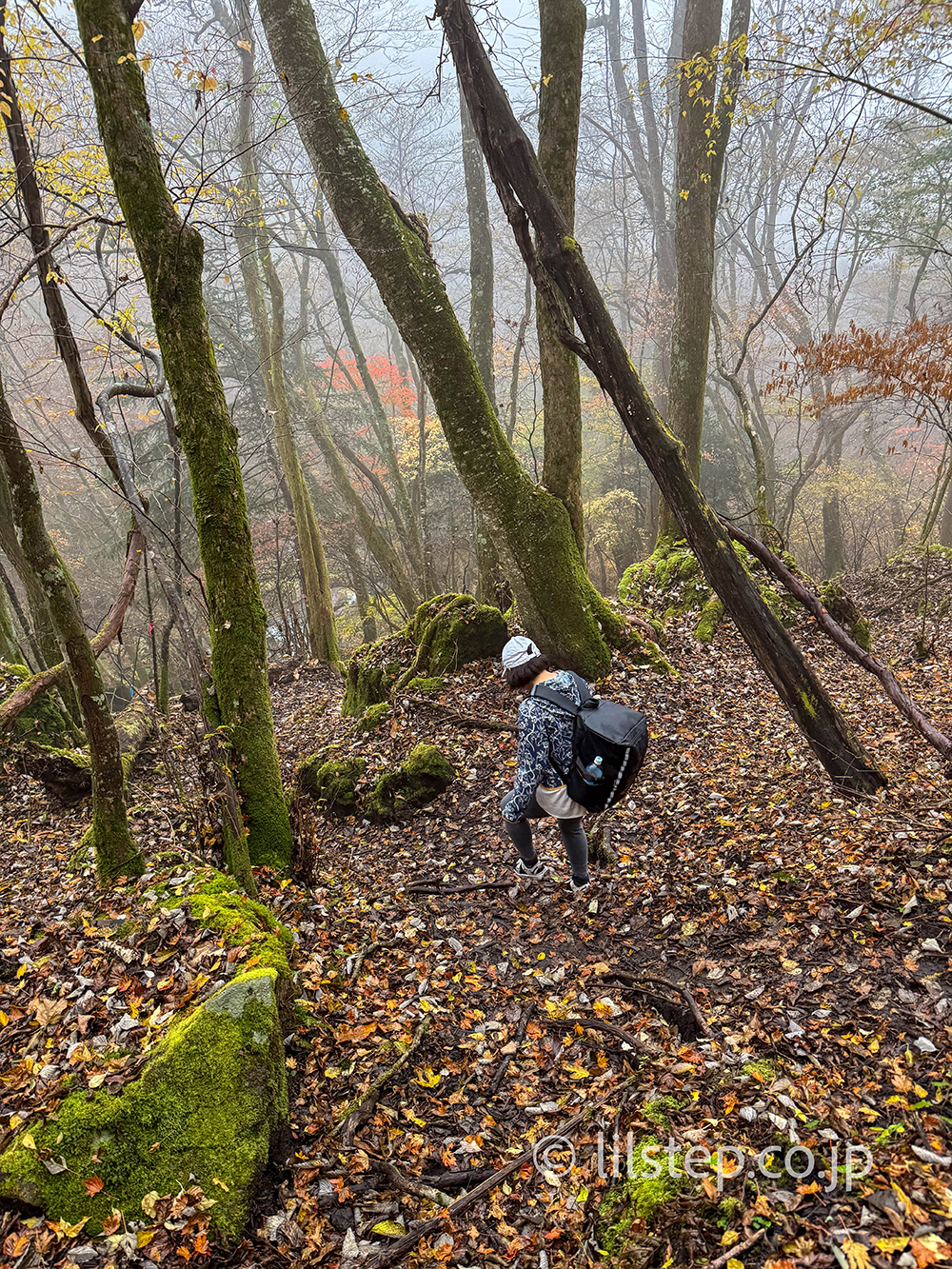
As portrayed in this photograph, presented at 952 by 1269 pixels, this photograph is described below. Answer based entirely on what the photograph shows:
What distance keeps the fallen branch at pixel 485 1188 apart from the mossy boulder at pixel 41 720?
686 cm

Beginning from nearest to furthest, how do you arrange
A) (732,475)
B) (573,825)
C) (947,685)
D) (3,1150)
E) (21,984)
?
(3,1150), (21,984), (573,825), (947,685), (732,475)

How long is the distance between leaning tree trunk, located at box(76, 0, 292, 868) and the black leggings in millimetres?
1769

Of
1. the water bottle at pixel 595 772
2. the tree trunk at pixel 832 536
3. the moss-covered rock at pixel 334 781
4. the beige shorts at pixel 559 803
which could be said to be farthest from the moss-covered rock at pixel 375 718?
the tree trunk at pixel 832 536

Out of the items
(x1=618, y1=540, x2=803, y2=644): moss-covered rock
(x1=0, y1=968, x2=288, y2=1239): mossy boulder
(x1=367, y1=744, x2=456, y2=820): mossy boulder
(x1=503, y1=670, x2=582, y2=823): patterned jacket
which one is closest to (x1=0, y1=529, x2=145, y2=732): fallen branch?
(x1=0, y1=968, x2=288, y2=1239): mossy boulder

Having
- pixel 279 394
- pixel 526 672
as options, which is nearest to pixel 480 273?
pixel 279 394

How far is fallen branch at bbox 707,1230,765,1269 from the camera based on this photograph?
7.28ft

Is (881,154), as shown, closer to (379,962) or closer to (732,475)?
(732,475)

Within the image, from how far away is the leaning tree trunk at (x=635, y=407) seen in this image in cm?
495

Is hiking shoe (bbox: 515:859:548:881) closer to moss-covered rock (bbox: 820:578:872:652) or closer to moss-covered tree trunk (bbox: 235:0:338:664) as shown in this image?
→ moss-covered rock (bbox: 820:578:872:652)

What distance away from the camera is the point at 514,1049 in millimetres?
3639

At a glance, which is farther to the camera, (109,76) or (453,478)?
(453,478)

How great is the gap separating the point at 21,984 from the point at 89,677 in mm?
1705

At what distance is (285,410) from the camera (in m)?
12.8

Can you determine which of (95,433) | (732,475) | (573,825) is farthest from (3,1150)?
(732,475)
